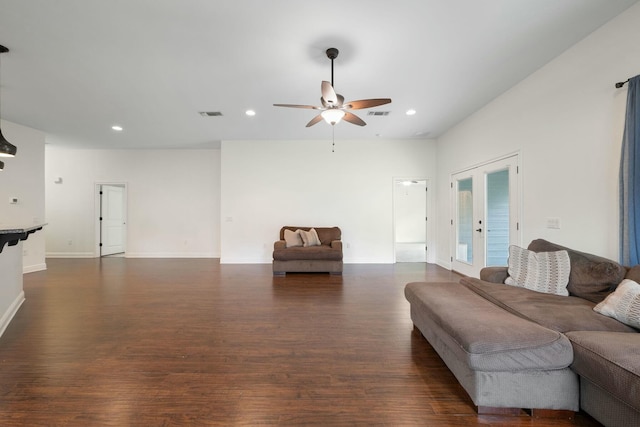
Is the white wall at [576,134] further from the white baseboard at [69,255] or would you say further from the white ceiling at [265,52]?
the white baseboard at [69,255]

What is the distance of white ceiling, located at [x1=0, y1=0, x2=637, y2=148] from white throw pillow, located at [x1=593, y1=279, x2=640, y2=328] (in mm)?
2315

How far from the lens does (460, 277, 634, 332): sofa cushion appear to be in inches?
69.4

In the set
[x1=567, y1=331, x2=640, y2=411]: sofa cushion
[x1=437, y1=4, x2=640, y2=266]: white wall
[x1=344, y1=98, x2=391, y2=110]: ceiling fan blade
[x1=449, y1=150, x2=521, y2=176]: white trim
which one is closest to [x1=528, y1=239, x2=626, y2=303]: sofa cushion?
[x1=437, y1=4, x2=640, y2=266]: white wall

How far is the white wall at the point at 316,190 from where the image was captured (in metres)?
6.50

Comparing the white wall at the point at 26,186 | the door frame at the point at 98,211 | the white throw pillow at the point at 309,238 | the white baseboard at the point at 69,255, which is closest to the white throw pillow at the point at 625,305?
the white throw pillow at the point at 309,238

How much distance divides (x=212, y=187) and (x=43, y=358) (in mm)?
5529

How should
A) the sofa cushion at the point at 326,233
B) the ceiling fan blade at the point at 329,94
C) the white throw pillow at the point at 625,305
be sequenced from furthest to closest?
the sofa cushion at the point at 326,233 < the ceiling fan blade at the point at 329,94 < the white throw pillow at the point at 625,305

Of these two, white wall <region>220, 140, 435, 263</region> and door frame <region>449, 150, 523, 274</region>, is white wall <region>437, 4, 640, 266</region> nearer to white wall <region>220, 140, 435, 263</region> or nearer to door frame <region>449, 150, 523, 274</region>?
door frame <region>449, 150, 523, 274</region>

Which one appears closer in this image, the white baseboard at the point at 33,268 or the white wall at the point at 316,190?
the white baseboard at the point at 33,268

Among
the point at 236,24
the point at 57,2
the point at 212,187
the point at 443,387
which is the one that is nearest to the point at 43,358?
the point at 57,2

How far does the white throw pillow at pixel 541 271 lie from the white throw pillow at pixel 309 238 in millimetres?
3663

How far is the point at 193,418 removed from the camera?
61.6 inches

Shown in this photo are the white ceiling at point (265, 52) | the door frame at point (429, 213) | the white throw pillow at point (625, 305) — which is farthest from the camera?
the door frame at point (429, 213)

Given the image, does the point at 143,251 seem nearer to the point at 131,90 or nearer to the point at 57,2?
the point at 131,90
